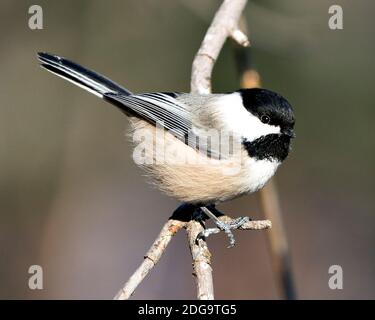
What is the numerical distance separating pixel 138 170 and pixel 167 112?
1.55 m

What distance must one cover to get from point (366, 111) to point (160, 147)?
2.82 metres

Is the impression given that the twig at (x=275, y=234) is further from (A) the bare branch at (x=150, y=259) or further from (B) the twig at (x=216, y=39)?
(A) the bare branch at (x=150, y=259)

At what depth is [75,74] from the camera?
325cm

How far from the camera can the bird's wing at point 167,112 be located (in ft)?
10.4

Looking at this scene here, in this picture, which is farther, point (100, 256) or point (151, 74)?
point (151, 74)

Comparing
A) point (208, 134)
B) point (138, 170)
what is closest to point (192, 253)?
point (208, 134)

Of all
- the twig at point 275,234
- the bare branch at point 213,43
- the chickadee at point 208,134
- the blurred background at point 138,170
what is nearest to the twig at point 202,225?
the bare branch at point 213,43

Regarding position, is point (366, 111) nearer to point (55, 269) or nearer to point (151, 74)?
point (151, 74)

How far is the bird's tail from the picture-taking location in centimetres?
324

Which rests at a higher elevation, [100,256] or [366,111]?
[366,111]
